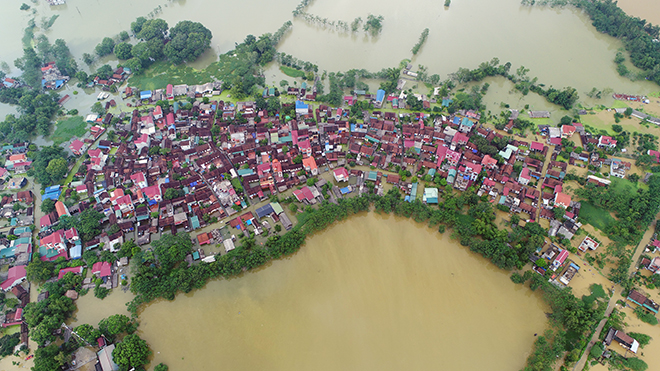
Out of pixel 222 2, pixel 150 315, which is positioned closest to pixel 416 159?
pixel 150 315

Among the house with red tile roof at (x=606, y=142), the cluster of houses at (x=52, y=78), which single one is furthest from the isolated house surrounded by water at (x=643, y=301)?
the cluster of houses at (x=52, y=78)

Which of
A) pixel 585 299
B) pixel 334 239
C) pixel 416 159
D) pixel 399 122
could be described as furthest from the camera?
pixel 399 122

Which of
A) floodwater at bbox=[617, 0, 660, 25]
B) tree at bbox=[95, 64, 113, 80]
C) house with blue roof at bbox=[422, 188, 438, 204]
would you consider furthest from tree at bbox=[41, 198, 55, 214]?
floodwater at bbox=[617, 0, 660, 25]

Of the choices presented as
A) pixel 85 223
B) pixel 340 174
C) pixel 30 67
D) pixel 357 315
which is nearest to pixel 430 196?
pixel 340 174

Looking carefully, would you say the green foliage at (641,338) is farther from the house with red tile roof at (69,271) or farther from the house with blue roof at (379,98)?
the house with red tile roof at (69,271)

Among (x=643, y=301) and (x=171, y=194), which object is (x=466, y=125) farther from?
(x=171, y=194)

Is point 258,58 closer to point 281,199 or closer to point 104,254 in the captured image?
point 281,199
